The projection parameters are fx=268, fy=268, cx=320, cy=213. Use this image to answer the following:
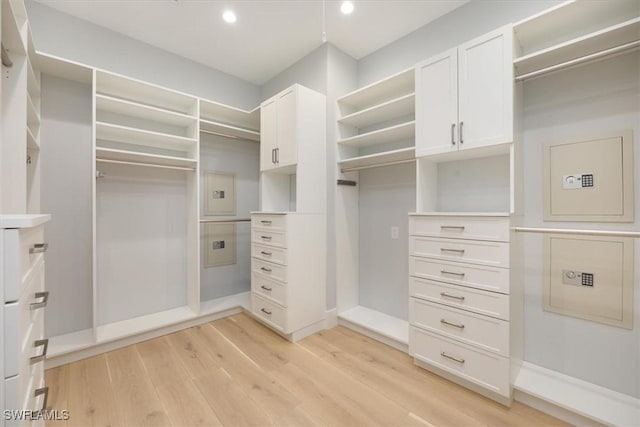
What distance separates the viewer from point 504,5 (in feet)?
6.72

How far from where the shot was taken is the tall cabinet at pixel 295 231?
255 centimetres

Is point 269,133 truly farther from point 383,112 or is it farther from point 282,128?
point 383,112

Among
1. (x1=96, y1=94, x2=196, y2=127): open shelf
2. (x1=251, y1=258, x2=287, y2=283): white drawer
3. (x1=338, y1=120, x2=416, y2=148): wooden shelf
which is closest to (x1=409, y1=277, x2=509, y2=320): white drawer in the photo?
(x1=251, y1=258, x2=287, y2=283): white drawer

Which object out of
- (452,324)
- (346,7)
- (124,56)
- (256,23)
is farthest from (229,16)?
(452,324)

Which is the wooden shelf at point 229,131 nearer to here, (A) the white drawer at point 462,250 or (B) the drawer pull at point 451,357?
(A) the white drawer at point 462,250

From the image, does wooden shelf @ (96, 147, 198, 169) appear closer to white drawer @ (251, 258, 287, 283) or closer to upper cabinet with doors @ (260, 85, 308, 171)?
upper cabinet with doors @ (260, 85, 308, 171)

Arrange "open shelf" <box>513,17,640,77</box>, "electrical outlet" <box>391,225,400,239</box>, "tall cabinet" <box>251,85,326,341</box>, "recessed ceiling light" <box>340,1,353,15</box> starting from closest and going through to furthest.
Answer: "open shelf" <box>513,17,640,77</box> → "recessed ceiling light" <box>340,1,353,15</box> → "tall cabinet" <box>251,85,326,341</box> → "electrical outlet" <box>391,225,400,239</box>

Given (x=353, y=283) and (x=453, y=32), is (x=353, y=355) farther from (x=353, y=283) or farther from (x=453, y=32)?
(x=453, y=32)

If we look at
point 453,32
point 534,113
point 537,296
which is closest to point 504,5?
point 453,32

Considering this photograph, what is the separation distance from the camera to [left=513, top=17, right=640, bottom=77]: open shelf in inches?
56.4

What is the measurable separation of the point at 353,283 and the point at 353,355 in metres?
0.86

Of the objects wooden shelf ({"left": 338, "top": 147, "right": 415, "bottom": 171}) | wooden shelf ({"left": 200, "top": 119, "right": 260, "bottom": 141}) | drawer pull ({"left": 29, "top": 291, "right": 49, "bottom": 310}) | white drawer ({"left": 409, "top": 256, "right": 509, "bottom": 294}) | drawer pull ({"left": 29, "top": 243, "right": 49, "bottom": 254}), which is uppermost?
wooden shelf ({"left": 200, "top": 119, "right": 260, "bottom": 141})

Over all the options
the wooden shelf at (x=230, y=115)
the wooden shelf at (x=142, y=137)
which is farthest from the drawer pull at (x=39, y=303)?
the wooden shelf at (x=230, y=115)

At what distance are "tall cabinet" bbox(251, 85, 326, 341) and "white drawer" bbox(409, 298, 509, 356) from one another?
3.33 feet
